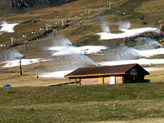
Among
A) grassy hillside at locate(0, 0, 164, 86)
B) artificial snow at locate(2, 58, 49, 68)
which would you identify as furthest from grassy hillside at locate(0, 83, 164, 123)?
artificial snow at locate(2, 58, 49, 68)

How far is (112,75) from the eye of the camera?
5300 cm

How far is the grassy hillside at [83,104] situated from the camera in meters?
25.3

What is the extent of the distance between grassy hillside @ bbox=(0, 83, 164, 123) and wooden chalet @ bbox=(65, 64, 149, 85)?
387 inches

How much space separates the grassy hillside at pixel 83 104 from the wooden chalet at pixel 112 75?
387 inches

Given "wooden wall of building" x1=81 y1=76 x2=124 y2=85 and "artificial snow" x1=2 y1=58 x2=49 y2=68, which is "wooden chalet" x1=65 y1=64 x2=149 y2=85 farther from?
"artificial snow" x1=2 y1=58 x2=49 y2=68

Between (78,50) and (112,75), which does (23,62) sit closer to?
(78,50)

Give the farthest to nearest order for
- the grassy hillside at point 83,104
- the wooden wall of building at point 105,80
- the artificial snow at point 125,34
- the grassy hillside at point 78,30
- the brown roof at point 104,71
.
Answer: the artificial snow at point 125,34, the grassy hillside at point 78,30, the brown roof at point 104,71, the wooden wall of building at point 105,80, the grassy hillside at point 83,104

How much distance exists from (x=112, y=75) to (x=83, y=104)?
63.5 feet

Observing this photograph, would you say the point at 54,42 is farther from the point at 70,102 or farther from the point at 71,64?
the point at 70,102

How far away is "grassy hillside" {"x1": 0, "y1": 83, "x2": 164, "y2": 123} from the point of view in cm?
2531

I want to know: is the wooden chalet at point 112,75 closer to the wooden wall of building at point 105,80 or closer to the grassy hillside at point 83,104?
the wooden wall of building at point 105,80

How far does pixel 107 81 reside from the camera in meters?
53.8

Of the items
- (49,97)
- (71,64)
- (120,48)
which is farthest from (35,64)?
(49,97)

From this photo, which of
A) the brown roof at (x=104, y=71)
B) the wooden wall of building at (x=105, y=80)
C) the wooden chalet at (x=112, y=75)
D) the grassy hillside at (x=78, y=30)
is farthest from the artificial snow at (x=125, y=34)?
the wooden wall of building at (x=105, y=80)
